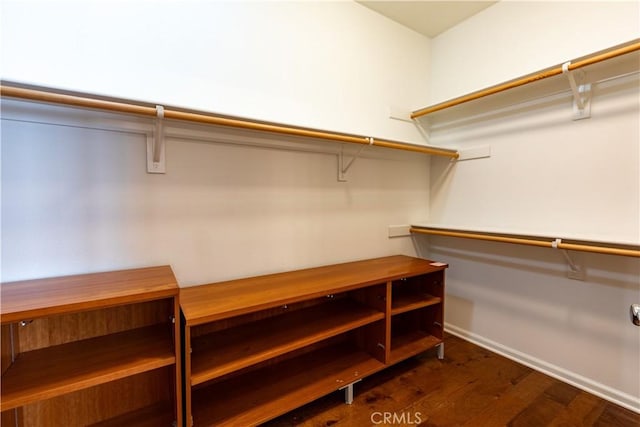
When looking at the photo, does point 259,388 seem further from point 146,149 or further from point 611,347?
point 611,347

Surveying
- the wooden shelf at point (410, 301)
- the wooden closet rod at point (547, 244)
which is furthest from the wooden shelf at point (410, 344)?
the wooden closet rod at point (547, 244)

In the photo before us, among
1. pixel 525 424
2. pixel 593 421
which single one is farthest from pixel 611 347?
pixel 525 424

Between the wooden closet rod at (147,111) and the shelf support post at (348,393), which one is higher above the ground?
the wooden closet rod at (147,111)

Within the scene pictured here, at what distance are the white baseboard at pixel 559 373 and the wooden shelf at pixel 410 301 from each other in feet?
1.91

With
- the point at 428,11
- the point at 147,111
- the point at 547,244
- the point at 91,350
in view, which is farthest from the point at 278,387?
the point at 428,11

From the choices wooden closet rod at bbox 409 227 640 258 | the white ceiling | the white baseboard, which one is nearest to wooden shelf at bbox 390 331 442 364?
the white baseboard

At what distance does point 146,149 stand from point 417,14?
6.99ft

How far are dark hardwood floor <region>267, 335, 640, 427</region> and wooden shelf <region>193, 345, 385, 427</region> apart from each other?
0.13 meters

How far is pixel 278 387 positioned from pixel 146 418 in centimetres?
58

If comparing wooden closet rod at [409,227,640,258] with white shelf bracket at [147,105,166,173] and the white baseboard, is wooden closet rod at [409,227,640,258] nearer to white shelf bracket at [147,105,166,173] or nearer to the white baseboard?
the white baseboard

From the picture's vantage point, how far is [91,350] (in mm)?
1110

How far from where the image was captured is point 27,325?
3.60ft

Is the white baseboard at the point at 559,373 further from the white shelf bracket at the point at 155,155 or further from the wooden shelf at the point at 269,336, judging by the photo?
the white shelf bracket at the point at 155,155

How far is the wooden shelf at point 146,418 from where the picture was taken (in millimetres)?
1194
